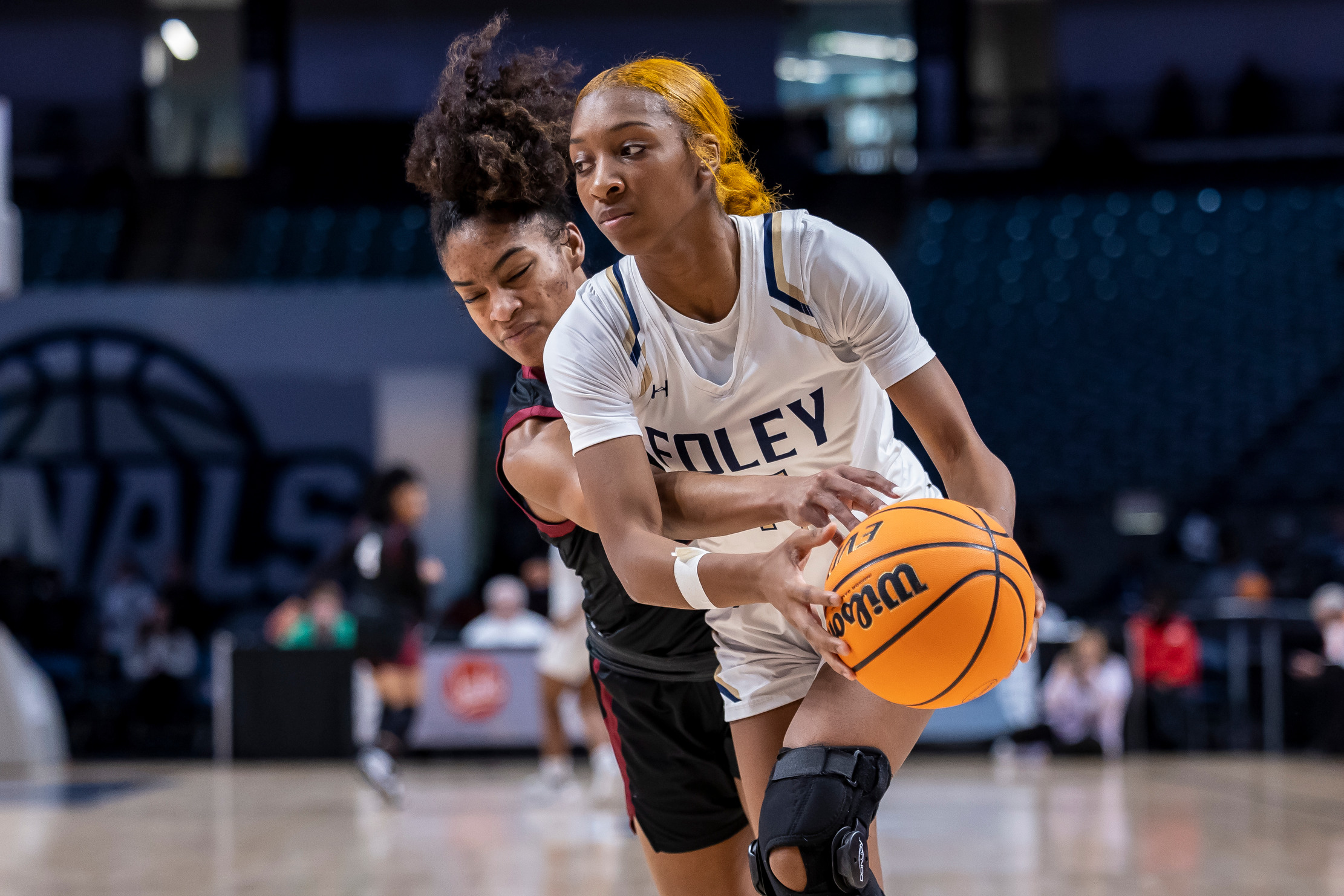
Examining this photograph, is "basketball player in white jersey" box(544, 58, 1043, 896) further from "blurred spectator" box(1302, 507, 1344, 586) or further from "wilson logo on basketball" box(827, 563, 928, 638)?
"blurred spectator" box(1302, 507, 1344, 586)

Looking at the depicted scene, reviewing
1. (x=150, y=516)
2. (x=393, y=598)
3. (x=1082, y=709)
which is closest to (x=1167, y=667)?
(x=1082, y=709)

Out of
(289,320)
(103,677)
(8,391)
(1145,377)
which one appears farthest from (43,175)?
(1145,377)

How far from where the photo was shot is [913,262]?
16.3 metres

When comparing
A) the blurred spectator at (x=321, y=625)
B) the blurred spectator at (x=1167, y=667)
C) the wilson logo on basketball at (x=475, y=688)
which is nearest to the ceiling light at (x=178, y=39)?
the blurred spectator at (x=321, y=625)

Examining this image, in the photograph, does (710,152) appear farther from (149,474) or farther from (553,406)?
(149,474)

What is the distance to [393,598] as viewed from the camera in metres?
7.28

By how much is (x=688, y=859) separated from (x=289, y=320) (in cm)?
1123

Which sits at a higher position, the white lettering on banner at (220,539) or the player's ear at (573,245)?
the player's ear at (573,245)

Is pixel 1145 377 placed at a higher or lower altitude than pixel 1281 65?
lower

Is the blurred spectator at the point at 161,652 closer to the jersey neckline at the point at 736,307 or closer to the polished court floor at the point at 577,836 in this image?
the polished court floor at the point at 577,836

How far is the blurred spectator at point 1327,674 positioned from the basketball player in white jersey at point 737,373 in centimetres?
783

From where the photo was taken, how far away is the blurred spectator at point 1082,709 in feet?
29.1

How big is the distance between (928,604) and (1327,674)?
8395mm

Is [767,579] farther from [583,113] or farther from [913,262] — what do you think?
[913,262]
